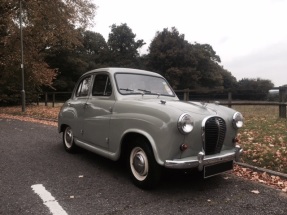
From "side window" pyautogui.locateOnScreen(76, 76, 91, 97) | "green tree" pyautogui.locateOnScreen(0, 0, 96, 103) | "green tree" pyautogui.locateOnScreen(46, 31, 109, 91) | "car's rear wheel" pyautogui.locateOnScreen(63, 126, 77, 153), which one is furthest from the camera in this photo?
"green tree" pyautogui.locateOnScreen(46, 31, 109, 91)

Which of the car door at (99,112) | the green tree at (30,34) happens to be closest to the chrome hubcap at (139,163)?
the car door at (99,112)

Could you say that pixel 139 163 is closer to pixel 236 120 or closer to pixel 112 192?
pixel 112 192

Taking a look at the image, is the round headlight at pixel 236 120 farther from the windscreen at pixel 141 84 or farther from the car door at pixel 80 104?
the car door at pixel 80 104

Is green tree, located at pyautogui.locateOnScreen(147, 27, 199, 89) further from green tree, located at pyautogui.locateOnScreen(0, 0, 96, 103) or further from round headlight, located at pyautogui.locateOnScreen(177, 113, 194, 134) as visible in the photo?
round headlight, located at pyautogui.locateOnScreen(177, 113, 194, 134)

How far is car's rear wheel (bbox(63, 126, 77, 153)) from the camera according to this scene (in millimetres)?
6271

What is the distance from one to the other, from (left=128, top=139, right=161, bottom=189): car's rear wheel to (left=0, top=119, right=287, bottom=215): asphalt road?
138 mm

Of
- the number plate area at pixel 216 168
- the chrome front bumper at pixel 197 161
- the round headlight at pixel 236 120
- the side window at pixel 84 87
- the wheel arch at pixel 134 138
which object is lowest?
the number plate area at pixel 216 168

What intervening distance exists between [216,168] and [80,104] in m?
3.06

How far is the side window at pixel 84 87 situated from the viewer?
584 cm

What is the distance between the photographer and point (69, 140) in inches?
254

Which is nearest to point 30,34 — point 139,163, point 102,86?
point 102,86

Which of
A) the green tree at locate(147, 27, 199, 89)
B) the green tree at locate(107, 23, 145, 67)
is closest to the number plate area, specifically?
the green tree at locate(147, 27, 199, 89)

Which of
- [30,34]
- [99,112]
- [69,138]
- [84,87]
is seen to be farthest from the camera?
[30,34]

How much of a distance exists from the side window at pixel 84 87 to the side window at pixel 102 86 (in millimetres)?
306
